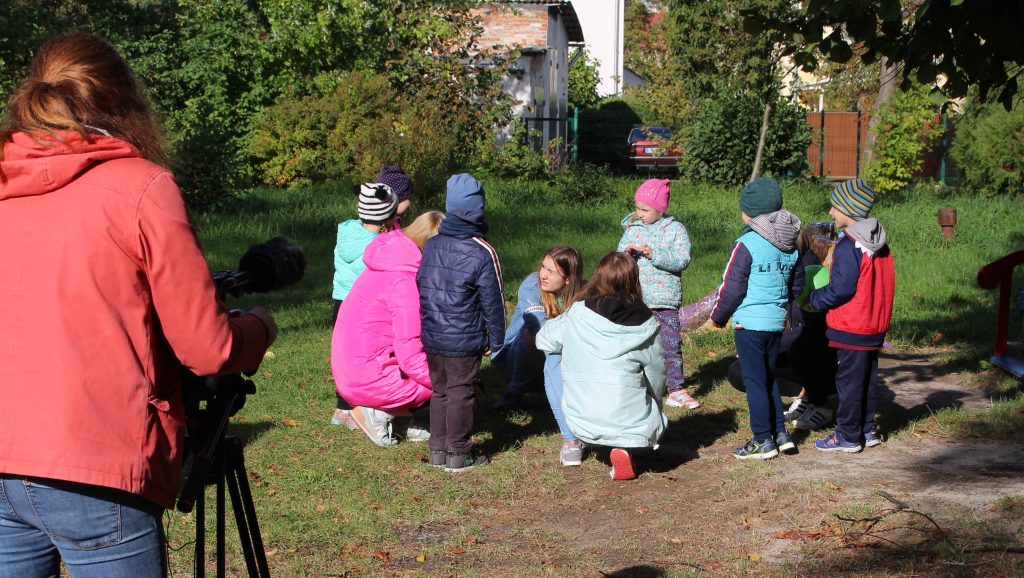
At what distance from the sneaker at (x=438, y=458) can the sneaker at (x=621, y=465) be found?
1008mm

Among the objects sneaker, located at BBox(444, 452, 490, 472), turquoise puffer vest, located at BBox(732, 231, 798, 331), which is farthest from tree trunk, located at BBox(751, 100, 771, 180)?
sneaker, located at BBox(444, 452, 490, 472)

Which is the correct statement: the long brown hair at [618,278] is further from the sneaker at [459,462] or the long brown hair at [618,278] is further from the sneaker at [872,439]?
the sneaker at [872,439]

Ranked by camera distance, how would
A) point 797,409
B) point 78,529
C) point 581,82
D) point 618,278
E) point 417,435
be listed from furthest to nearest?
point 581,82
point 797,409
point 417,435
point 618,278
point 78,529

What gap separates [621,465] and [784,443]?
1110 mm

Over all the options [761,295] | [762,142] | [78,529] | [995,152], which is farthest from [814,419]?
[995,152]

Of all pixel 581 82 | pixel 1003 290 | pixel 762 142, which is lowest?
pixel 1003 290

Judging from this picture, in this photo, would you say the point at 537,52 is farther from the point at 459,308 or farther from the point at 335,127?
the point at 459,308

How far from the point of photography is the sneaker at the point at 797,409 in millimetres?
7504

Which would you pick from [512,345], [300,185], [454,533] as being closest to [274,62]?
[300,185]

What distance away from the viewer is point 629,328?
19.8 ft

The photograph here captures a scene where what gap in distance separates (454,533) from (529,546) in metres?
0.42

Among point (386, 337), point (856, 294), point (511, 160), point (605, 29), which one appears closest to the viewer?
point (856, 294)

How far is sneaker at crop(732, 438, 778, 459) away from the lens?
6512 millimetres

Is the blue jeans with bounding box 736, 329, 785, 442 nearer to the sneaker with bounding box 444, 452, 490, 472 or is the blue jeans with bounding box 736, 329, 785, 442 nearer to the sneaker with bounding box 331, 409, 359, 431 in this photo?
the sneaker with bounding box 444, 452, 490, 472
